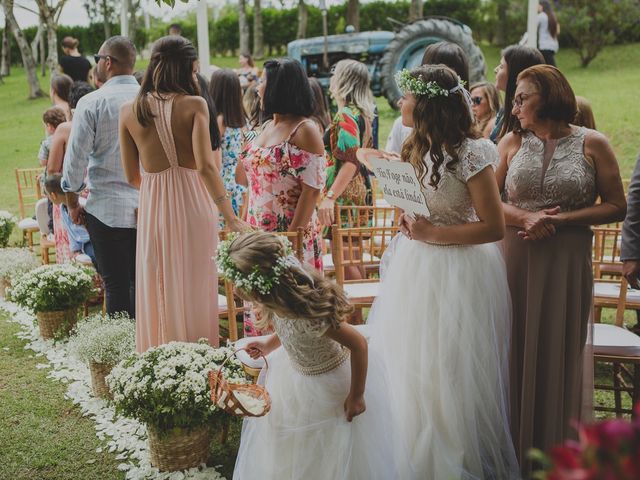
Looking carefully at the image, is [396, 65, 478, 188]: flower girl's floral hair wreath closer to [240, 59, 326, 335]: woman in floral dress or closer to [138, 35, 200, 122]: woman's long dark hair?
[240, 59, 326, 335]: woman in floral dress

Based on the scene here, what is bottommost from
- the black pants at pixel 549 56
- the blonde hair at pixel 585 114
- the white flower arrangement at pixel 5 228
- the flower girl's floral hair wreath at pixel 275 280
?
the white flower arrangement at pixel 5 228

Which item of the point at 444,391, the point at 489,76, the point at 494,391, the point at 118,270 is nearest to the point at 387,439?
the point at 444,391

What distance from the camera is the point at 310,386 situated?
2.60m

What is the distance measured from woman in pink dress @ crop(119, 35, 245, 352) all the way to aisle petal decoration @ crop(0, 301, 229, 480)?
18.7 inches

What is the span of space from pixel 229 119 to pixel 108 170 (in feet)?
4.92

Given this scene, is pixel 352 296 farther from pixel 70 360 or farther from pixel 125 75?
pixel 70 360

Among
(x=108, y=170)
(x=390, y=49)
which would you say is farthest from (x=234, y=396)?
(x=390, y=49)

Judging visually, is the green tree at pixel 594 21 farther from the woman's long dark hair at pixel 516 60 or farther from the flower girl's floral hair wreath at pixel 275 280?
the flower girl's floral hair wreath at pixel 275 280

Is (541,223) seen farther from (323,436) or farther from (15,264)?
(15,264)

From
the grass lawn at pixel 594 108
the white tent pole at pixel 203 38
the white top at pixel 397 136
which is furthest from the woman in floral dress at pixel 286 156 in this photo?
the grass lawn at pixel 594 108

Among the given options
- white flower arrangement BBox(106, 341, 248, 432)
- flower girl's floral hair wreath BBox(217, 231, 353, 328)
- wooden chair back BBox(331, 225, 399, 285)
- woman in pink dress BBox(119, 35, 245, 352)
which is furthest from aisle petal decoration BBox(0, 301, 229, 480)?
wooden chair back BBox(331, 225, 399, 285)

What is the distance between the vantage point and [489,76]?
18797 mm

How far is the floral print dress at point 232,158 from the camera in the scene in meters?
5.39

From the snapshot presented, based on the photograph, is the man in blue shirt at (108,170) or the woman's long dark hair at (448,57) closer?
the woman's long dark hair at (448,57)
